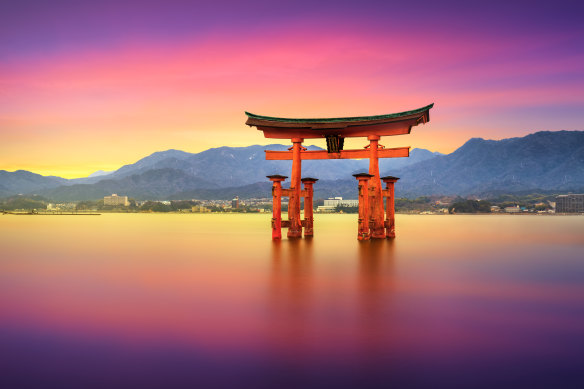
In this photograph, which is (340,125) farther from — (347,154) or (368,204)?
(368,204)

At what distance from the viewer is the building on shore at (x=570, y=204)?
12144 cm

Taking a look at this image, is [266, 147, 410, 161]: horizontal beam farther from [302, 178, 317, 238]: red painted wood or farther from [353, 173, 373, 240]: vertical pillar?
[353, 173, 373, 240]: vertical pillar

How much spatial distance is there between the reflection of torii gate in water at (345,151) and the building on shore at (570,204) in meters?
124

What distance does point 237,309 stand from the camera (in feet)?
30.4

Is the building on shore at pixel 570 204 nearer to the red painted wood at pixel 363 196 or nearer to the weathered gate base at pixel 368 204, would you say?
the weathered gate base at pixel 368 204

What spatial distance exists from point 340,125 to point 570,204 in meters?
129

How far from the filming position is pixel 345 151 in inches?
936

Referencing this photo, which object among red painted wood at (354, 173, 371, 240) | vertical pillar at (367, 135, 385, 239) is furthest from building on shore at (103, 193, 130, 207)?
red painted wood at (354, 173, 371, 240)

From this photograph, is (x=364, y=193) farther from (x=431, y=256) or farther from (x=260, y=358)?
(x=260, y=358)

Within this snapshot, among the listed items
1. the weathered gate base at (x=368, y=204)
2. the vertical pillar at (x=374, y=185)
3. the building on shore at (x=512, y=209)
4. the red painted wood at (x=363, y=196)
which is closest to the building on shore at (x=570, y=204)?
the building on shore at (x=512, y=209)

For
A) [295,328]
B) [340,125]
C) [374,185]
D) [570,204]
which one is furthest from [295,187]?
[570,204]

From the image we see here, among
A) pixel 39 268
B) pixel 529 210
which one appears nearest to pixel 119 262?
pixel 39 268

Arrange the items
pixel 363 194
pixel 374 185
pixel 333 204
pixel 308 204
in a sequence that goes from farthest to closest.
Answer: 1. pixel 333 204
2. pixel 308 204
3. pixel 374 185
4. pixel 363 194

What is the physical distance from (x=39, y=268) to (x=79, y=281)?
5391 millimetres
